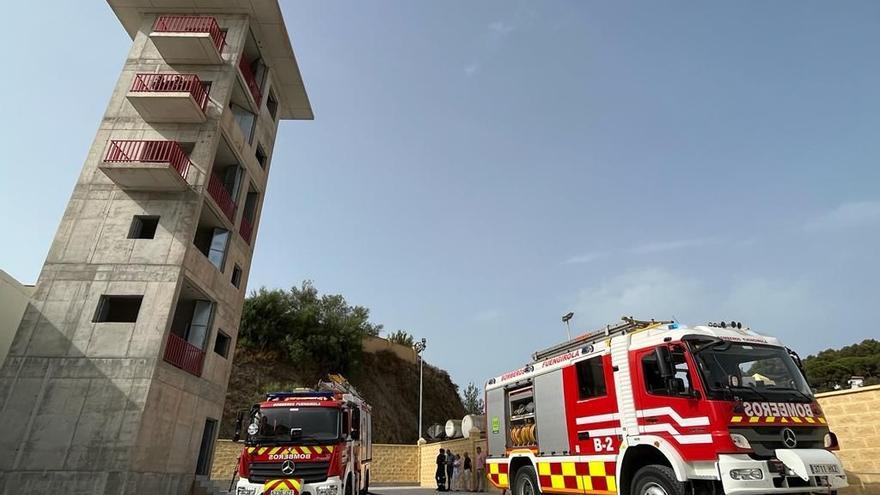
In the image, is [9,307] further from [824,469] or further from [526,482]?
[824,469]

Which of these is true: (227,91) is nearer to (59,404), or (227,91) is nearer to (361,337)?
(59,404)

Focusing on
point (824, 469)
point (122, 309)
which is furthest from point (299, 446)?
point (122, 309)

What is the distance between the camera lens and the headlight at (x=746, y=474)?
648cm

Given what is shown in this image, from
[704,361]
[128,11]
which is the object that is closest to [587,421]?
[704,361]

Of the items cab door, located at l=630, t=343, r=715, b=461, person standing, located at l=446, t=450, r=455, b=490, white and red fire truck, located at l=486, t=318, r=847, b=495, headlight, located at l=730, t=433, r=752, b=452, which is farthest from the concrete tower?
headlight, located at l=730, t=433, r=752, b=452

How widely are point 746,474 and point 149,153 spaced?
2057cm

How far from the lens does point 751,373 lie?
770 cm

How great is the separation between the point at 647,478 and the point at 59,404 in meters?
16.2

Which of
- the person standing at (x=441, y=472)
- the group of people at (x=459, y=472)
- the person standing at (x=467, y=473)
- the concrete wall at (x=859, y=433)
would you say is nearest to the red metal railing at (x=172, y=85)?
the person standing at (x=441, y=472)

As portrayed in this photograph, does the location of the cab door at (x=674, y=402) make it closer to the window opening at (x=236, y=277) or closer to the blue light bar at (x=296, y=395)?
the blue light bar at (x=296, y=395)

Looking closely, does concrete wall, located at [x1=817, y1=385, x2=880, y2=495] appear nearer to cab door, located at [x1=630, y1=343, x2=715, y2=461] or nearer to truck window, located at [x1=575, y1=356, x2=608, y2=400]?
cab door, located at [x1=630, y1=343, x2=715, y2=461]

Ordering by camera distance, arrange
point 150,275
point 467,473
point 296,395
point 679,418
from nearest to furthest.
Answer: point 679,418, point 296,395, point 150,275, point 467,473

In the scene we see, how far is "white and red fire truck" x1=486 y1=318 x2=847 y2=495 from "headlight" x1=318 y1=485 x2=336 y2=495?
4731 mm

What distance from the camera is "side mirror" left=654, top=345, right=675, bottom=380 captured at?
748 centimetres
